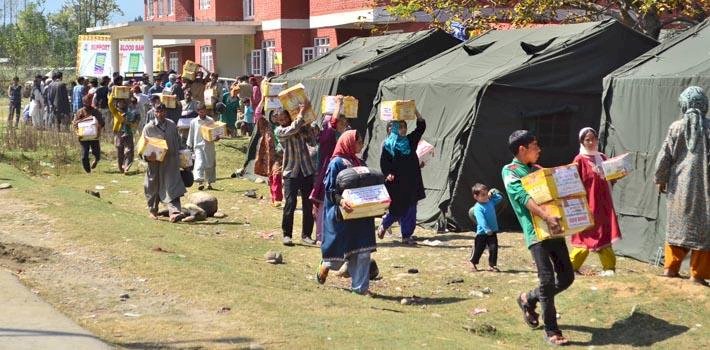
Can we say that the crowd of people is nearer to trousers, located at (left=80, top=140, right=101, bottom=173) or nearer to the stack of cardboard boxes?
the stack of cardboard boxes

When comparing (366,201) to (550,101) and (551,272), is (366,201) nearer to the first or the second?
(551,272)

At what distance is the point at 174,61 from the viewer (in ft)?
188

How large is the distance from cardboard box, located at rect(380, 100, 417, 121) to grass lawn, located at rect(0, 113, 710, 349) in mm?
1557

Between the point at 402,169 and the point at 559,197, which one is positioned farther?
the point at 402,169

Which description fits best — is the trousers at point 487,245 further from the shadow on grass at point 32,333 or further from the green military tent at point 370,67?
the green military tent at point 370,67

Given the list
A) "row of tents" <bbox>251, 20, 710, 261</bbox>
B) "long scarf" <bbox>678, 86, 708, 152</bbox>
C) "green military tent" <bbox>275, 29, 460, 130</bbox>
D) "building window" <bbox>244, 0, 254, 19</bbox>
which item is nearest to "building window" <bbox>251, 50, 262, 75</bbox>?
"building window" <bbox>244, 0, 254, 19</bbox>

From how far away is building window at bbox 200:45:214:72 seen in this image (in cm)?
4897

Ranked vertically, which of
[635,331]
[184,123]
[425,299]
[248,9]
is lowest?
[425,299]

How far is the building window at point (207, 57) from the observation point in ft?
161

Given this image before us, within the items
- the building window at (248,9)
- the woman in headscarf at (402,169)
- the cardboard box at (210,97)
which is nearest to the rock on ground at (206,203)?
the woman in headscarf at (402,169)

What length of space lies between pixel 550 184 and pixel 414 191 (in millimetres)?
5188

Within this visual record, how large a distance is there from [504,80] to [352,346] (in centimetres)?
720

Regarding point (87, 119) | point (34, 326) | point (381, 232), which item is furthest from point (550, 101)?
point (87, 119)

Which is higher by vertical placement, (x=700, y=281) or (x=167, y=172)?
(x=167, y=172)
